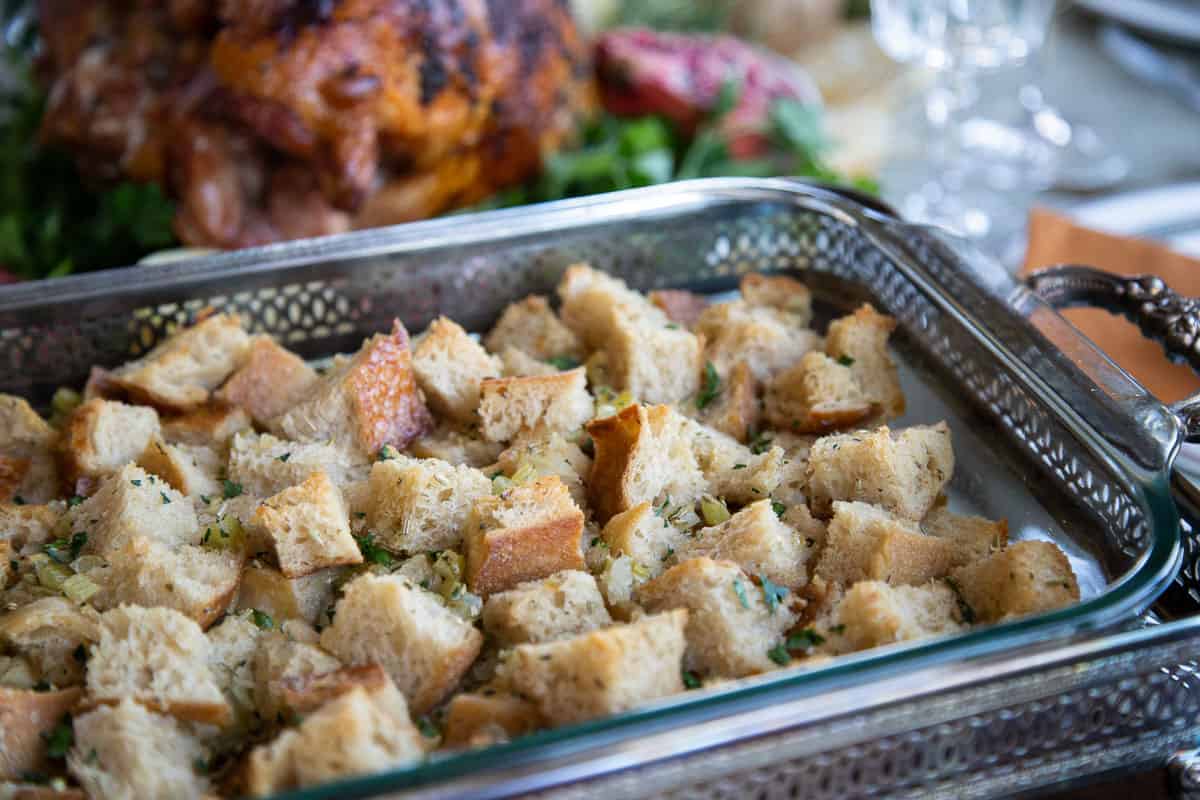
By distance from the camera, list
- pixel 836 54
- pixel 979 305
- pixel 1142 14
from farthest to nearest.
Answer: pixel 836 54, pixel 1142 14, pixel 979 305

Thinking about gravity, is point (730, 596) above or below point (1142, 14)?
below

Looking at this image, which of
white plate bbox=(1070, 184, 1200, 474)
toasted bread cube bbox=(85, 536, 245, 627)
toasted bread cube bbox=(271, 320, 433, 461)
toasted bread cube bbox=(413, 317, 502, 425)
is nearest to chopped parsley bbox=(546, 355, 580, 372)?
toasted bread cube bbox=(413, 317, 502, 425)

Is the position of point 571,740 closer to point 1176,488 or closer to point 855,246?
point 1176,488

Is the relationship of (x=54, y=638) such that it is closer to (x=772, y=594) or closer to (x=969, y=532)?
(x=772, y=594)

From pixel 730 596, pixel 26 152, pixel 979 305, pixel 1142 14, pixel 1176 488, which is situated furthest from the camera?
pixel 1142 14

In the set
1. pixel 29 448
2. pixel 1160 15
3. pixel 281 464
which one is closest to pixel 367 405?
pixel 281 464

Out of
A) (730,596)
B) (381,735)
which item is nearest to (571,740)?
(381,735)
